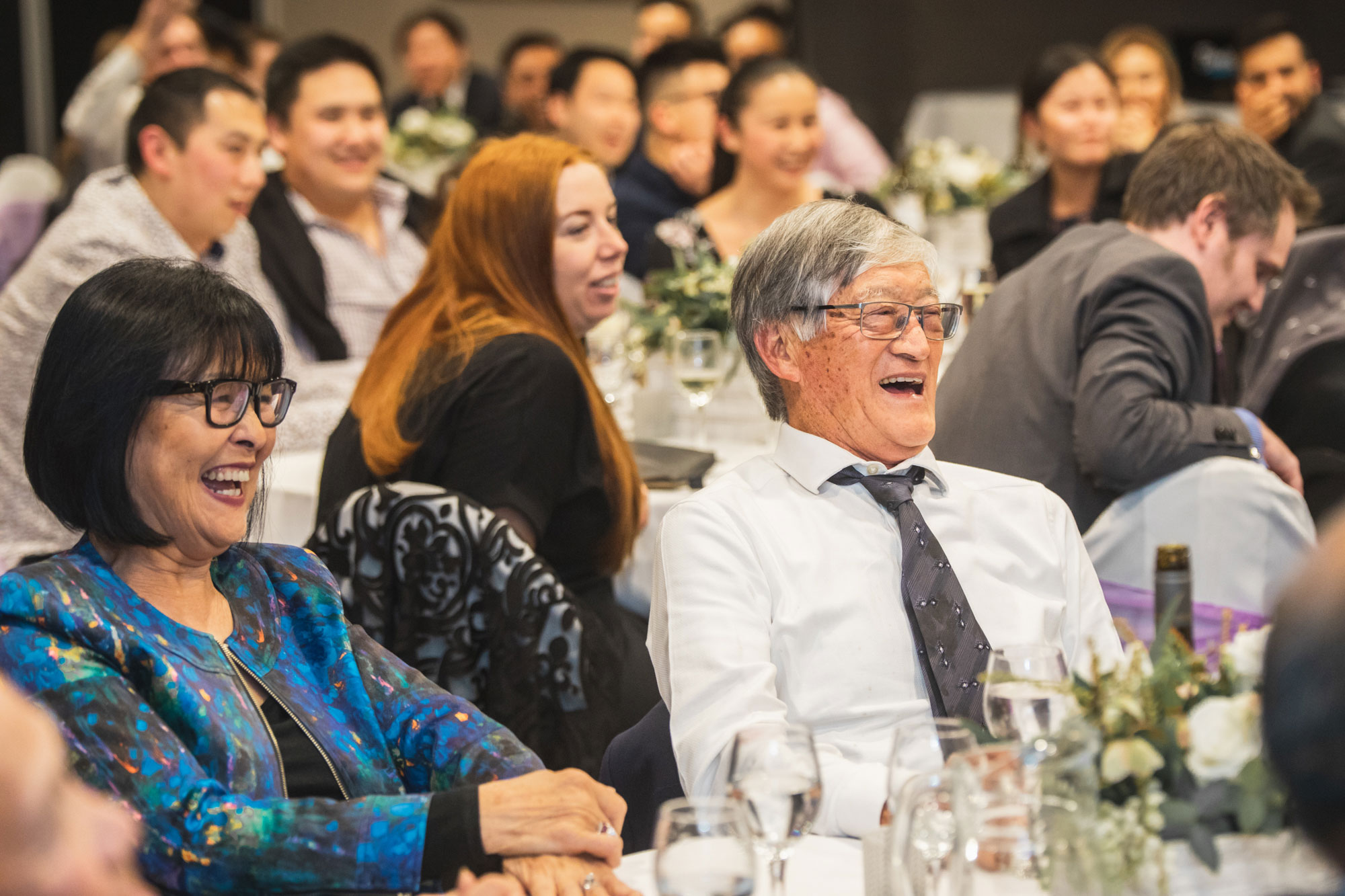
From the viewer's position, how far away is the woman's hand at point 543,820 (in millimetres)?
1550

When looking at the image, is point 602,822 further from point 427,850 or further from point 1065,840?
point 1065,840

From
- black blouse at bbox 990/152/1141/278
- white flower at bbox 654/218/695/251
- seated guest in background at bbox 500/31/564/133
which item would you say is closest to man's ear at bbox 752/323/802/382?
white flower at bbox 654/218/695/251

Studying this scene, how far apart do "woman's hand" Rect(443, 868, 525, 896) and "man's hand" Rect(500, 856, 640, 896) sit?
3cm

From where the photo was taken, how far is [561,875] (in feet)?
5.04

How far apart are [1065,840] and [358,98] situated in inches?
174

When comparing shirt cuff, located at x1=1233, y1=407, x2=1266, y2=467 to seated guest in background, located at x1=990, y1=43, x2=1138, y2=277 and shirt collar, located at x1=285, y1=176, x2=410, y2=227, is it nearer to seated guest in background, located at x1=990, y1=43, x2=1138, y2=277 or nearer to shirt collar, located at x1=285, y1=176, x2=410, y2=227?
seated guest in background, located at x1=990, y1=43, x2=1138, y2=277

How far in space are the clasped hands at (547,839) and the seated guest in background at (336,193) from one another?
11.1 ft

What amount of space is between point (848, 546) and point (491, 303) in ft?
3.72

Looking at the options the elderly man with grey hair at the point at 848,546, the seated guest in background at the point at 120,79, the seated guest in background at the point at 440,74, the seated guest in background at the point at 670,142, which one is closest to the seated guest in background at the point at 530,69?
the seated guest in background at the point at 440,74

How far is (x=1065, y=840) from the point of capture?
46.4 inches

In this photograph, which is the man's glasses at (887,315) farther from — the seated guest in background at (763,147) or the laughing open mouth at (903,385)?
the seated guest in background at (763,147)

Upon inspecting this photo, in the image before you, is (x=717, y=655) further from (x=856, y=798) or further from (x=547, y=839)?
(x=547, y=839)

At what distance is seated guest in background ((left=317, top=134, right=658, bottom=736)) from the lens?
2.70 metres

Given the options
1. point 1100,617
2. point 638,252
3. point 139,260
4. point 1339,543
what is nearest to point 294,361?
point 638,252
